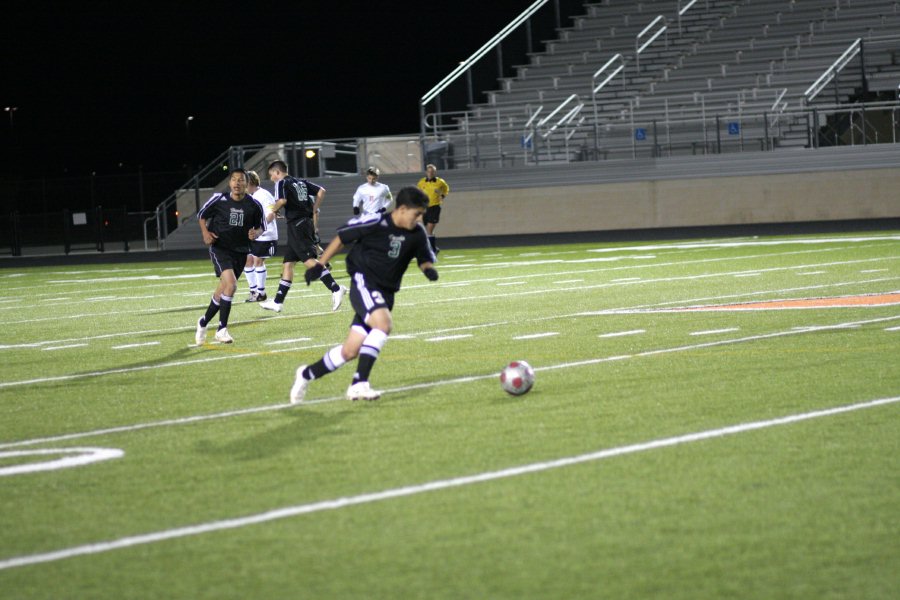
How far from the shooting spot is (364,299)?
9812 mm

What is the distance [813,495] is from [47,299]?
64.9 feet

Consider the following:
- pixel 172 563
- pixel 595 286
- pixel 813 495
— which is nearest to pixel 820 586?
pixel 813 495

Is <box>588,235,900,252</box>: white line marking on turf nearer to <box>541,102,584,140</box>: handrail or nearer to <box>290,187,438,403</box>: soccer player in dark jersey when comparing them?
<box>541,102,584,140</box>: handrail

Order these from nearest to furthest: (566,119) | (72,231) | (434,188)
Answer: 1. (434,188)
2. (566,119)
3. (72,231)

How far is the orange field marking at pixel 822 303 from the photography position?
15602 millimetres

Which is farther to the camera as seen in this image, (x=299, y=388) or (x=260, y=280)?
(x=260, y=280)

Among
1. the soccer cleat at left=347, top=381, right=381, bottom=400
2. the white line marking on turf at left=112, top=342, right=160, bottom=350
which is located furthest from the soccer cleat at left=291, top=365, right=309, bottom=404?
the white line marking on turf at left=112, top=342, right=160, bottom=350

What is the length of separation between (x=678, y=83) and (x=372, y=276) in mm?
31537

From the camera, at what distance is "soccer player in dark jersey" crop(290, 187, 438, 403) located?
9664 mm

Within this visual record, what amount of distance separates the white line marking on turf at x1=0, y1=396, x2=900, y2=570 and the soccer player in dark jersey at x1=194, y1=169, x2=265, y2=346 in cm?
759

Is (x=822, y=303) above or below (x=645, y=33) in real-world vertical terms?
below

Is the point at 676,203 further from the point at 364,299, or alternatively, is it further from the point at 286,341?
the point at 364,299

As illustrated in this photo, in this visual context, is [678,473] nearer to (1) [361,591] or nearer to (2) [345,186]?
(1) [361,591]

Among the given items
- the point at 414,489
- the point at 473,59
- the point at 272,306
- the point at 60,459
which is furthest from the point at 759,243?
the point at 414,489
